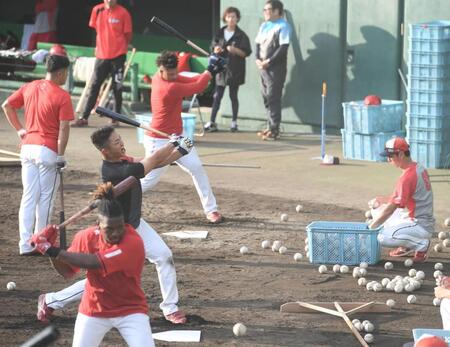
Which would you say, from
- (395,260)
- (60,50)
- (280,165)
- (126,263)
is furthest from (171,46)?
(126,263)

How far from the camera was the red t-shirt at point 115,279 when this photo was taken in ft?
24.4

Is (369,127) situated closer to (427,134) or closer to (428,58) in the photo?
(427,134)

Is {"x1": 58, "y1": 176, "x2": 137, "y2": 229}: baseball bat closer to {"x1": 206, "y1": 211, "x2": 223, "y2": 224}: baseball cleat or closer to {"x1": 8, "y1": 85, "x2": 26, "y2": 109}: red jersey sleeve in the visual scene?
{"x1": 8, "y1": 85, "x2": 26, "y2": 109}: red jersey sleeve

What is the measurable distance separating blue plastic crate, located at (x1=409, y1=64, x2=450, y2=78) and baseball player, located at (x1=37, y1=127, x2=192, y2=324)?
7.86m

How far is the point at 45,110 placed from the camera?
11.5 meters

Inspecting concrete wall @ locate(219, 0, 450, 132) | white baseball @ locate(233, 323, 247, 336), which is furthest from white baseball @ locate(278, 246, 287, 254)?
concrete wall @ locate(219, 0, 450, 132)

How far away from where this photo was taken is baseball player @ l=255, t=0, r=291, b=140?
720 inches

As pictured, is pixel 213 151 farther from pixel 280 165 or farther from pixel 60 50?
pixel 60 50

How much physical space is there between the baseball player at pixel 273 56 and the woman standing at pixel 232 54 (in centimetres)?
34

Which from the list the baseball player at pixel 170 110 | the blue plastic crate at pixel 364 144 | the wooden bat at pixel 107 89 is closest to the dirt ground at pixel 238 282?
the baseball player at pixel 170 110

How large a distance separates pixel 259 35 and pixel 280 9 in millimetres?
614

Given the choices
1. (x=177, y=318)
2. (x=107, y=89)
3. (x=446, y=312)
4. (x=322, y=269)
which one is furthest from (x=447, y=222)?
(x=107, y=89)

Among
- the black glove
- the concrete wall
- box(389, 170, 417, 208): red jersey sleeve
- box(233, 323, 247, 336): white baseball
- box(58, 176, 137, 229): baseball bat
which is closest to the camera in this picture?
box(58, 176, 137, 229): baseball bat

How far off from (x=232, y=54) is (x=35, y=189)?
25.7 ft
